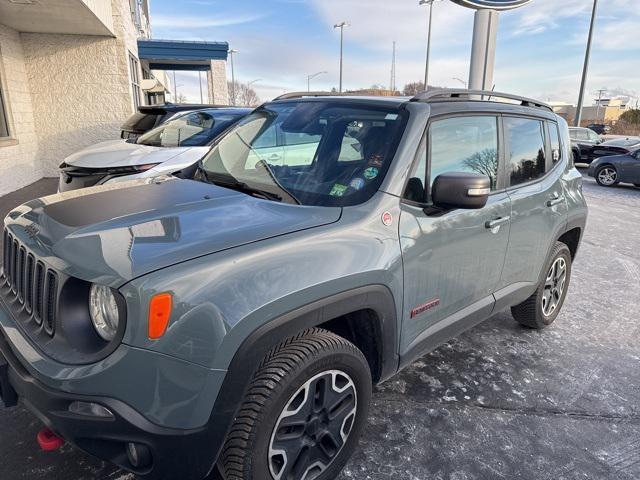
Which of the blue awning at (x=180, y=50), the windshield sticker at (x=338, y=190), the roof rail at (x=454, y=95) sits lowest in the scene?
the windshield sticker at (x=338, y=190)

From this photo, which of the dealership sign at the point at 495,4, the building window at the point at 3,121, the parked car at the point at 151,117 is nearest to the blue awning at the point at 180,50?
the building window at the point at 3,121

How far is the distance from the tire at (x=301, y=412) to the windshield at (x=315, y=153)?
0.76 metres

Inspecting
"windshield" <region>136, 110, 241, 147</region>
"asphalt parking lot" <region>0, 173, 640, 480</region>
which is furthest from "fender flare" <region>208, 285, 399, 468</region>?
"windshield" <region>136, 110, 241, 147</region>

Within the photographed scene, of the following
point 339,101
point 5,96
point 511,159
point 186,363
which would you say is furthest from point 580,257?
point 5,96

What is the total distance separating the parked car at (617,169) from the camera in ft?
43.8

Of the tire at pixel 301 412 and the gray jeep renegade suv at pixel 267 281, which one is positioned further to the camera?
the tire at pixel 301 412

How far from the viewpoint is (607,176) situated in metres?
14.1

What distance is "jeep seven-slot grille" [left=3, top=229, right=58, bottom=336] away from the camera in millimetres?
1901

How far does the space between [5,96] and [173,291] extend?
1026 centimetres

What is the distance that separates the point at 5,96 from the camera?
9.54m

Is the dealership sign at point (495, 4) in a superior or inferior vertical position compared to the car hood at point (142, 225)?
superior

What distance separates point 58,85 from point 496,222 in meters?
11.5

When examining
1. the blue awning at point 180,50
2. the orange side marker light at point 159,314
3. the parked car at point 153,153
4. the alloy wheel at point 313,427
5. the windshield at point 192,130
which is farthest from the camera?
the blue awning at point 180,50

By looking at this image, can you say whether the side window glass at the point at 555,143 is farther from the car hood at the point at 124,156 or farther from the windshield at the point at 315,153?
the car hood at the point at 124,156
